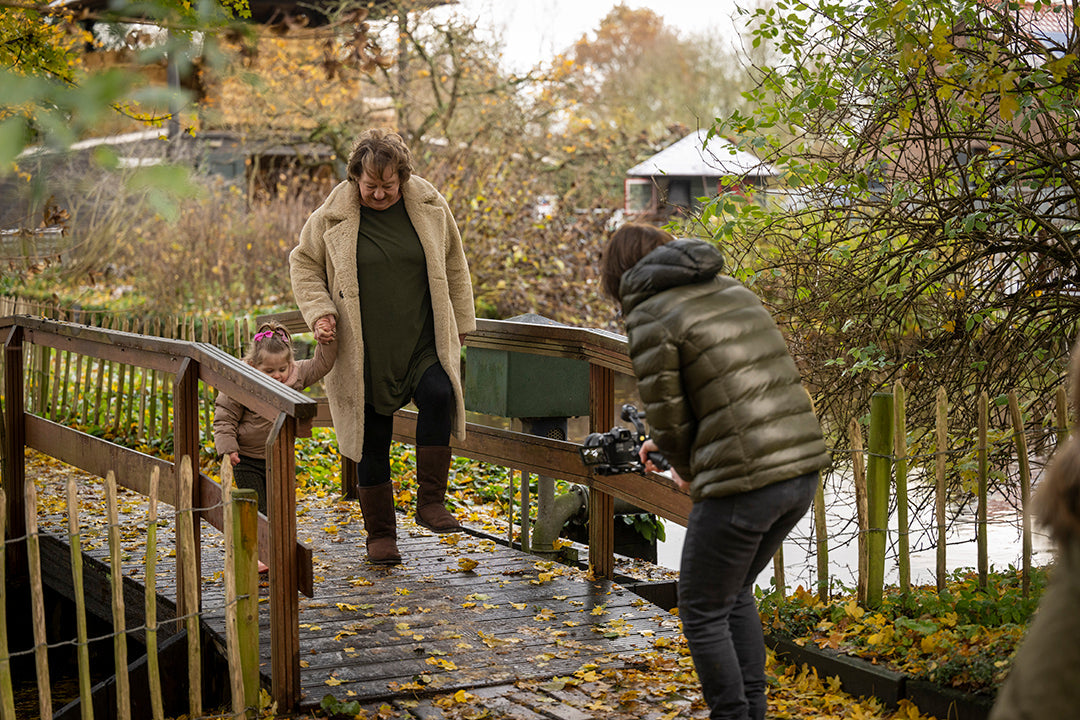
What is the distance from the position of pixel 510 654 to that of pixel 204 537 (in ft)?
9.45

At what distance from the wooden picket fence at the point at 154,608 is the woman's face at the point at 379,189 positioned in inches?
67.2

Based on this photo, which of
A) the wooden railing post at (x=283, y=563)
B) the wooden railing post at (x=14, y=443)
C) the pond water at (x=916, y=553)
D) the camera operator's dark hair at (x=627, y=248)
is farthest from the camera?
the pond water at (x=916, y=553)

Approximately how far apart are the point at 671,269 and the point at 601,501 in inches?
99.3

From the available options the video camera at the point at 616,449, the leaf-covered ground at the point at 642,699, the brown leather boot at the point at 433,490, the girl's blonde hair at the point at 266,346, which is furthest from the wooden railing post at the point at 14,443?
the video camera at the point at 616,449

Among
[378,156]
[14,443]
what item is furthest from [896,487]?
Result: [14,443]

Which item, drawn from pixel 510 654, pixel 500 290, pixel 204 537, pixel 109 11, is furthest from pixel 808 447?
pixel 500 290

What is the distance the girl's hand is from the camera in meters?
5.21

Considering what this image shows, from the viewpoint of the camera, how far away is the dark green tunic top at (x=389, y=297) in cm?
532

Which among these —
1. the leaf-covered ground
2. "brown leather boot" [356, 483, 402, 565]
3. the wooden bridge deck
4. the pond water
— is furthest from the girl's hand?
the pond water

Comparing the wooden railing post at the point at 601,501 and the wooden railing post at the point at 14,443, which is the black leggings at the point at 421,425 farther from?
the wooden railing post at the point at 14,443

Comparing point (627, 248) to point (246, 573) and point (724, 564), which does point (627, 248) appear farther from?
point (246, 573)

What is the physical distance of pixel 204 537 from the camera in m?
6.79

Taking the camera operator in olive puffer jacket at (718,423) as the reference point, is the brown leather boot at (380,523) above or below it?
below

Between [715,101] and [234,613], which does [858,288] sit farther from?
[715,101]
